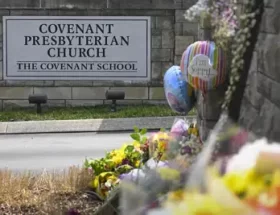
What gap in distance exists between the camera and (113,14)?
17.0 m

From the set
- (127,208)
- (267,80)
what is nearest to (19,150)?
(267,80)

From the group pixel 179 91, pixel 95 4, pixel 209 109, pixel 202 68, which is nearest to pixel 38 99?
pixel 95 4

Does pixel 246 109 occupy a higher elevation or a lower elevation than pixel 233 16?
lower

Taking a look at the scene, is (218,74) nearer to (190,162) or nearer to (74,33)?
(190,162)

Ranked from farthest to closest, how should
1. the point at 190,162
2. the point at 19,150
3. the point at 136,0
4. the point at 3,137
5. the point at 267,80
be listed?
the point at 136,0 < the point at 3,137 < the point at 19,150 < the point at 267,80 < the point at 190,162

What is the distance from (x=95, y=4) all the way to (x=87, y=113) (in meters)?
→ 2.58

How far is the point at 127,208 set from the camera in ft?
7.72

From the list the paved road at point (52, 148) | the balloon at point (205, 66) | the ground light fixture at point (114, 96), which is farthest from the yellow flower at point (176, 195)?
the ground light fixture at point (114, 96)

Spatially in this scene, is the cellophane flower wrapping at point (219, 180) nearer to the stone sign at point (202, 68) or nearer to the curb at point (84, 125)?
the stone sign at point (202, 68)

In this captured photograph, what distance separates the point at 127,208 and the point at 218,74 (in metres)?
3.43

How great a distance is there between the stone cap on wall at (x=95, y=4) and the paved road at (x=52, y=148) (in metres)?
3.62

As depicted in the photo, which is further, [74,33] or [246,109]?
[74,33]

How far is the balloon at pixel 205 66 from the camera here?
18.4 ft

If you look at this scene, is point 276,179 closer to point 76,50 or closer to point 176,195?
point 176,195
